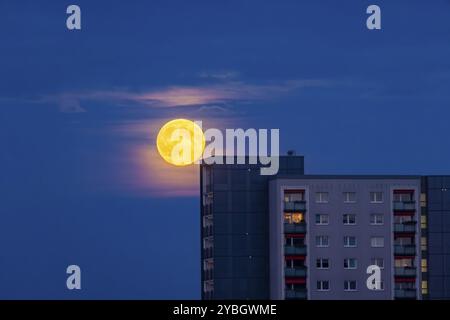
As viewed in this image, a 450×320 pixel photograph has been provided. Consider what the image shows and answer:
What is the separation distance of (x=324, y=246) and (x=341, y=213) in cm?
233

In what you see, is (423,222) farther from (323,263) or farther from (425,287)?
(323,263)

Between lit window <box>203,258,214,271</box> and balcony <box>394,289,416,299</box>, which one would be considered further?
lit window <box>203,258,214,271</box>

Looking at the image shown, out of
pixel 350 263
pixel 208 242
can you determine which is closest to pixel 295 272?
pixel 350 263

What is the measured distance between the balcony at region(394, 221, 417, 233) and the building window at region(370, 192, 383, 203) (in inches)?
75.1

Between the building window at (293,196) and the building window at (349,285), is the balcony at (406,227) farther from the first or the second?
the building window at (293,196)

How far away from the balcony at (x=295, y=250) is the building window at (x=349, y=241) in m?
2.75

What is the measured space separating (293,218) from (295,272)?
11.2 feet

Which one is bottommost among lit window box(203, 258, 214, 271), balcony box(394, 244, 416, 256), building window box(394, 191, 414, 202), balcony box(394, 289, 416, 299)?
balcony box(394, 289, 416, 299)

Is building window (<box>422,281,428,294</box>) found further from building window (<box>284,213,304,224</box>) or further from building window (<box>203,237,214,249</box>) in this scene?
building window (<box>203,237,214,249</box>)

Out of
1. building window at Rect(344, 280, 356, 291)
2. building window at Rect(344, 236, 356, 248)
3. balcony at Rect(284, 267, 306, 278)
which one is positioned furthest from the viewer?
balcony at Rect(284, 267, 306, 278)

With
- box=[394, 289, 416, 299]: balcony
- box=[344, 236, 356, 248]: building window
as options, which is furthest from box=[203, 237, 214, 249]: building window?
box=[394, 289, 416, 299]: balcony

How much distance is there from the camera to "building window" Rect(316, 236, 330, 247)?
80.8 m

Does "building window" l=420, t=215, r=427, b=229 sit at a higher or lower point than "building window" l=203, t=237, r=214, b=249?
higher
